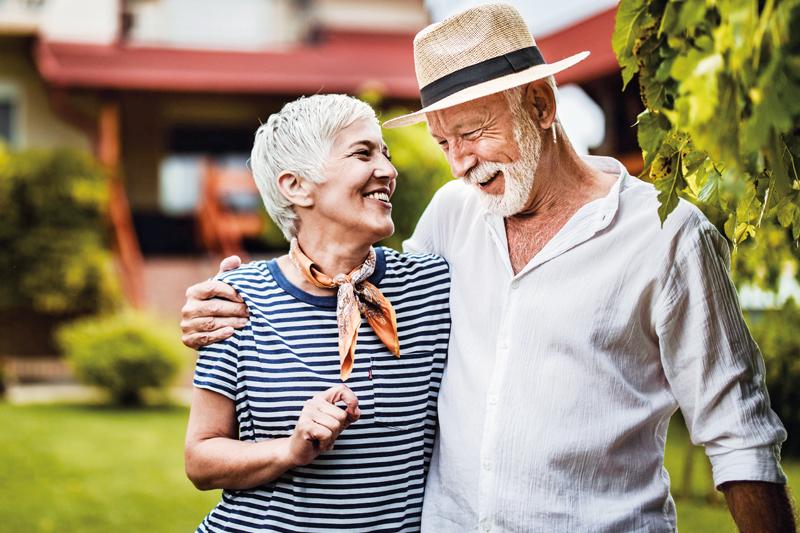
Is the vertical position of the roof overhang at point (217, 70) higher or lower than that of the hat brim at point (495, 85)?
higher

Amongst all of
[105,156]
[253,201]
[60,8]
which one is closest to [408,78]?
[253,201]

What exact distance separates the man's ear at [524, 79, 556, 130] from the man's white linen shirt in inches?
12.6

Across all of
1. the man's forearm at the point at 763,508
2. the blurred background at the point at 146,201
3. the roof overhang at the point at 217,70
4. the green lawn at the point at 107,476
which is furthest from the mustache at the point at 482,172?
the roof overhang at the point at 217,70

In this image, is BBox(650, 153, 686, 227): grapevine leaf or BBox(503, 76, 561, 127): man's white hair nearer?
BBox(650, 153, 686, 227): grapevine leaf

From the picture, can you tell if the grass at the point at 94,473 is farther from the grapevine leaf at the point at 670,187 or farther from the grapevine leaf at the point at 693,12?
the grapevine leaf at the point at 693,12

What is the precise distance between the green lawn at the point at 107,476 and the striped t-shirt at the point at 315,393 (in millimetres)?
3969

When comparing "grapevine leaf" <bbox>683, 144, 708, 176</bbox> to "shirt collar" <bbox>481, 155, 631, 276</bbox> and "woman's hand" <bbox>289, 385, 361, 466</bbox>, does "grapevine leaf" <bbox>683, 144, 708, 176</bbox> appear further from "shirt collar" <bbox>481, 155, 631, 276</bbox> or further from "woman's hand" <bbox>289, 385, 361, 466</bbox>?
"woman's hand" <bbox>289, 385, 361, 466</bbox>

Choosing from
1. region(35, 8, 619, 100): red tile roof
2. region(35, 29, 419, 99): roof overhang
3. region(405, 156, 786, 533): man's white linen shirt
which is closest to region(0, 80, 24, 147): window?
region(35, 29, 419, 99): roof overhang

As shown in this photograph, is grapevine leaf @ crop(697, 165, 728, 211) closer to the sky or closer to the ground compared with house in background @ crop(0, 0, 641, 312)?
closer to the ground

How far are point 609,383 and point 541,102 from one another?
0.91 metres

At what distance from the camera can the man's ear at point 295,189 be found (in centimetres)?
241

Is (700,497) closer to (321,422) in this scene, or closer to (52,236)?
(321,422)

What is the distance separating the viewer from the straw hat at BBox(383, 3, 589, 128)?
227 centimetres

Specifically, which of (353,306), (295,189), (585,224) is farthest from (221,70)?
(585,224)
